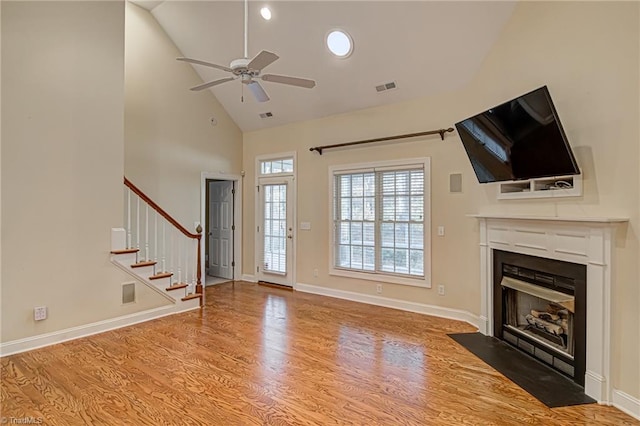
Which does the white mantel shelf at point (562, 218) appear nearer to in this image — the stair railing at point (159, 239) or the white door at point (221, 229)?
the stair railing at point (159, 239)

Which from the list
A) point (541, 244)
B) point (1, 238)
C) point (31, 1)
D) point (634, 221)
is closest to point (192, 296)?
point (1, 238)

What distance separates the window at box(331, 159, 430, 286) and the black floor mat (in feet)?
3.99

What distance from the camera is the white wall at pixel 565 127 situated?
2619 millimetres

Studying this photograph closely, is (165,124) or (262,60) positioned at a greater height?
(165,124)

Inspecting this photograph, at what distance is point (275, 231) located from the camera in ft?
21.8

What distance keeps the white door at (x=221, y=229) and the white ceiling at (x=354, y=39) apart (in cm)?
192

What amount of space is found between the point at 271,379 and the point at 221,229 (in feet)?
15.3

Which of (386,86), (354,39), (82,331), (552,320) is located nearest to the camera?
(552,320)

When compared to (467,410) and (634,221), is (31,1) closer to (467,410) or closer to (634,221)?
(467,410)

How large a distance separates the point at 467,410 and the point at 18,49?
490 centimetres

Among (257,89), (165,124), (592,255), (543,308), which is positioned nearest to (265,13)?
(257,89)

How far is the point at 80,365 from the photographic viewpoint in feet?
10.6

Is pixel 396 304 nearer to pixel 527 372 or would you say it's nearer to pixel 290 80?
pixel 527 372

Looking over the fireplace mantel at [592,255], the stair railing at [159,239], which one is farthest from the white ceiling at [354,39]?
the stair railing at [159,239]
